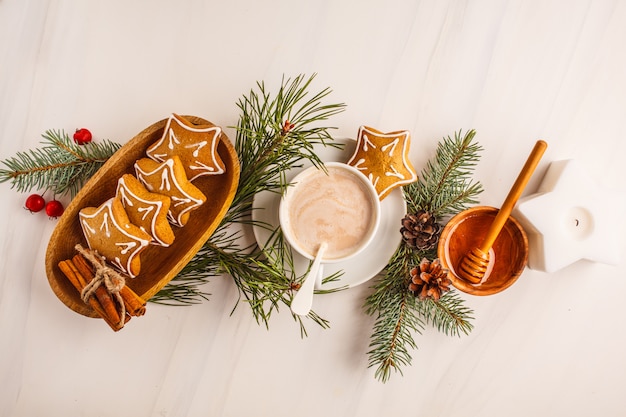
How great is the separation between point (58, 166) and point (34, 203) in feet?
0.36

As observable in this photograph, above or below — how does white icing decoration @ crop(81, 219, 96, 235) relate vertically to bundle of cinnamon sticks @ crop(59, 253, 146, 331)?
above

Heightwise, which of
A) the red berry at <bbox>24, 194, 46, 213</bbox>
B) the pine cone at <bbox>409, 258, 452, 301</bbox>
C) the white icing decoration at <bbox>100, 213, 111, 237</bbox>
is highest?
the pine cone at <bbox>409, 258, 452, 301</bbox>

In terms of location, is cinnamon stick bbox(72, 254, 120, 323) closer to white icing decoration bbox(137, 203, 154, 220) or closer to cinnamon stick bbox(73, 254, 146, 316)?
cinnamon stick bbox(73, 254, 146, 316)

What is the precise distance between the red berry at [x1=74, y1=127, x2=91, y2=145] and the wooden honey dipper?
87 centimetres

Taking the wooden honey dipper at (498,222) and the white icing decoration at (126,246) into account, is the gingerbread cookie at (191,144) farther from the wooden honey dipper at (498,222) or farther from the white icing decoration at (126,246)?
the wooden honey dipper at (498,222)

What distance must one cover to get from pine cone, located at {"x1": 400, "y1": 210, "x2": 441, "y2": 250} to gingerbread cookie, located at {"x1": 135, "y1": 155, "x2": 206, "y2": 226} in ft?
1.36

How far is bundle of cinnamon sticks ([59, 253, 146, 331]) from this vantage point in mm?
900

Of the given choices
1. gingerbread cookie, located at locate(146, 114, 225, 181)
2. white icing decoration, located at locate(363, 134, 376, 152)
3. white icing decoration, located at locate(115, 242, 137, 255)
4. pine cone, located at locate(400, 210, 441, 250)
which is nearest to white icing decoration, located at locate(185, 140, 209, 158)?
gingerbread cookie, located at locate(146, 114, 225, 181)

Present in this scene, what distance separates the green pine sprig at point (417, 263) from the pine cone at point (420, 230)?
0.25 feet

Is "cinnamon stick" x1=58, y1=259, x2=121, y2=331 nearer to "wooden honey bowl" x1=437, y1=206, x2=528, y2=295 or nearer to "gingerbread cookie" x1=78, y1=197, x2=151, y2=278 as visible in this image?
"gingerbread cookie" x1=78, y1=197, x2=151, y2=278

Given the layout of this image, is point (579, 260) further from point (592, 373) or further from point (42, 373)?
point (42, 373)

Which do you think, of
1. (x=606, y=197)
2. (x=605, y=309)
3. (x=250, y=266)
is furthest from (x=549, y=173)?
(x=250, y=266)

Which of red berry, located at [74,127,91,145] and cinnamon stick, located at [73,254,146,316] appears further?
red berry, located at [74,127,91,145]

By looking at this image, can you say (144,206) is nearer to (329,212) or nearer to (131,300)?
(131,300)
